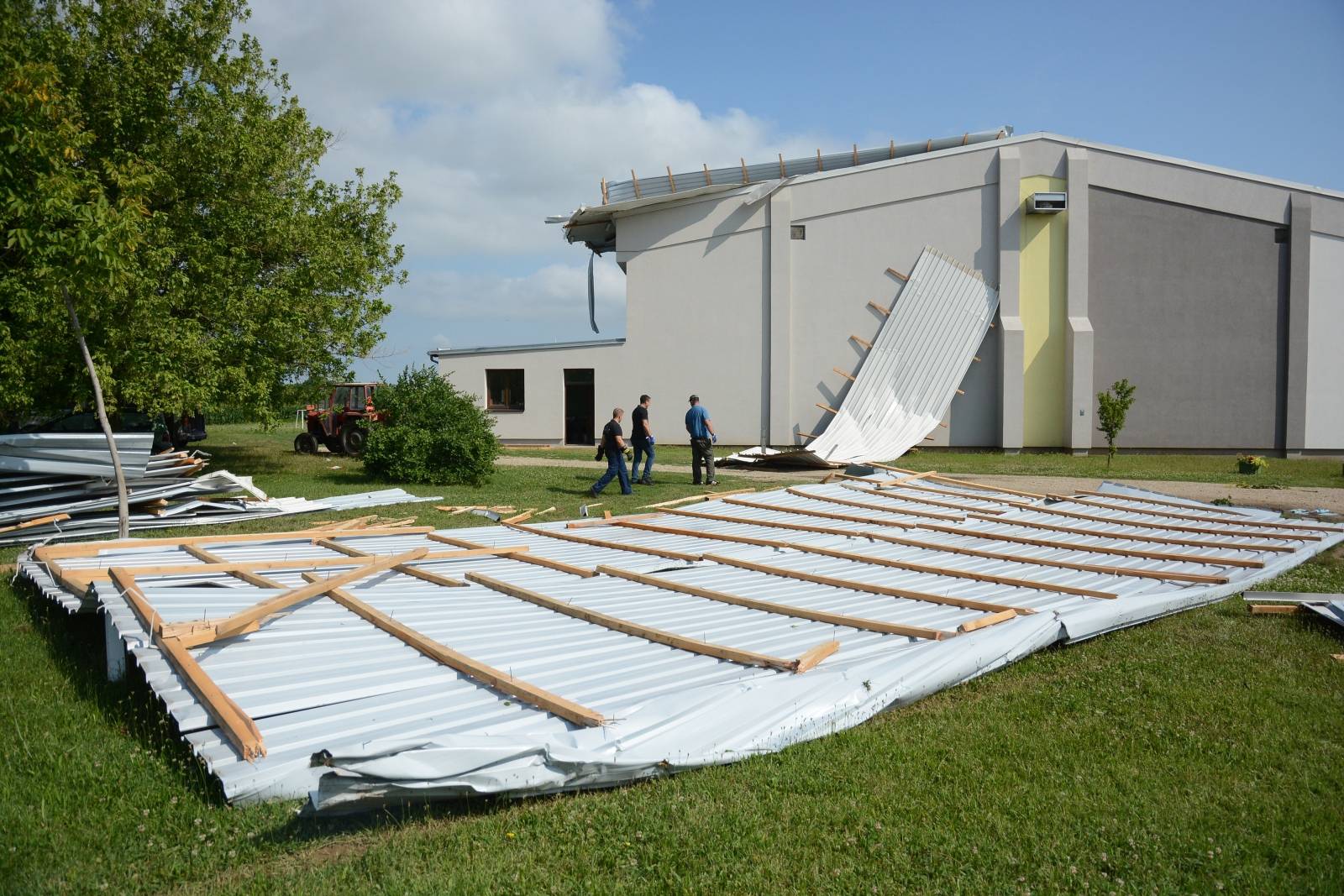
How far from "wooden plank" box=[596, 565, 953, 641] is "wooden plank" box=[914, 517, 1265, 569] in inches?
153

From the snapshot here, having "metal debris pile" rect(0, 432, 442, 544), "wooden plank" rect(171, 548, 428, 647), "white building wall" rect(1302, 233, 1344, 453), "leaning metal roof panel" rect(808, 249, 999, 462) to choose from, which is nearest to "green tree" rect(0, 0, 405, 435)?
"metal debris pile" rect(0, 432, 442, 544)

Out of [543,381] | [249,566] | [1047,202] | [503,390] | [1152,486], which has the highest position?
[1047,202]

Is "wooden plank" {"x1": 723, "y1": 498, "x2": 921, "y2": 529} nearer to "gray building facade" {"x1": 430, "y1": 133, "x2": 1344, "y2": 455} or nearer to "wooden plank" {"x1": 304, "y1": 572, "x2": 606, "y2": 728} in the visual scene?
"wooden plank" {"x1": 304, "y1": 572, "x2": 606, "y2": 728}

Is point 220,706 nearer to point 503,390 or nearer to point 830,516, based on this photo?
point 830,516

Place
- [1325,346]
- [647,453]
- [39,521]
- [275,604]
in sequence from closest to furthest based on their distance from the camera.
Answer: [275,604], [39,521], [647,453], [1325,346]

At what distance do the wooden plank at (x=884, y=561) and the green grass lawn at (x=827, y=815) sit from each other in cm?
189

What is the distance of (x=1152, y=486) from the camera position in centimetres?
1639

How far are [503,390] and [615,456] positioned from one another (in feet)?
47.9

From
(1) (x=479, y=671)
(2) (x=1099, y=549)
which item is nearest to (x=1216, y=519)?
(2) (x=1099, y=549)

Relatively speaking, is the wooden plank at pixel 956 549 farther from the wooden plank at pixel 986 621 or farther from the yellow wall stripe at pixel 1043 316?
the yellow wall stripe at pixel 1043 316

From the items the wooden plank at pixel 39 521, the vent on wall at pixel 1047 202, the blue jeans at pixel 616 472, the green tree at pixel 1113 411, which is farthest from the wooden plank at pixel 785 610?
the vent on wall at pixel 1047 202

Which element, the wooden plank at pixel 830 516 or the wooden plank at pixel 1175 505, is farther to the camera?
the wooden plank at pixel 1175 505

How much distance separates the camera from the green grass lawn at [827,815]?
10.0 feet

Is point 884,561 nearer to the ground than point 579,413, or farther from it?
nearer to the ground
